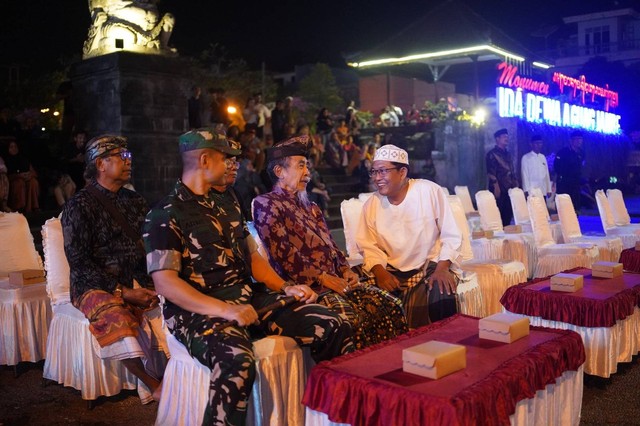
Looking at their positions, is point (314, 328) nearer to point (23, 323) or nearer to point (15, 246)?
point (23, 323)

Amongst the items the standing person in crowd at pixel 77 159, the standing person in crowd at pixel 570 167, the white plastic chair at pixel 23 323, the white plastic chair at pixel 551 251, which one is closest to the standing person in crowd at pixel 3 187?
the standing person in crowd at pixel 77 159

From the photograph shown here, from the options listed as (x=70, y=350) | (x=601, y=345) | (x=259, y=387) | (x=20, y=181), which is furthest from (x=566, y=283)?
(x=20, y=181)

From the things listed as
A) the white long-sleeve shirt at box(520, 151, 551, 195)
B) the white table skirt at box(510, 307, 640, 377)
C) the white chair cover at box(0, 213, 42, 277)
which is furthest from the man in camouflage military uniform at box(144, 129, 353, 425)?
the white long-sleeve shirt at box(520, 151, 551, 195)

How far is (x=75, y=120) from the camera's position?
11117 mm

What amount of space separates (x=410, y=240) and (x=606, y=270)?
1.76m

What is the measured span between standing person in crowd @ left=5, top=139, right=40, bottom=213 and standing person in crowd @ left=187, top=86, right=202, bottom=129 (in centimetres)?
394

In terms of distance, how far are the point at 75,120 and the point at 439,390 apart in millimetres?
9964

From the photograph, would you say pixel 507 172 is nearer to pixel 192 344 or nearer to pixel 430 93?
pixel 192 344

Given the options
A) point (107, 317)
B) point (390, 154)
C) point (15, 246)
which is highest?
point (390, 154)

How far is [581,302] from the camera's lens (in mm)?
4523

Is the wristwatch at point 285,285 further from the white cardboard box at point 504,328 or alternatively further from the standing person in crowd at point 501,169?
the standing person in crowd at point 501,169

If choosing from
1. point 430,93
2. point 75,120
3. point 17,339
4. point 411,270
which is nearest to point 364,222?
point 411,270

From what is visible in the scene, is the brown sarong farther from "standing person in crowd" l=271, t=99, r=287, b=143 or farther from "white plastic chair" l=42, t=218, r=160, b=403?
"standing person in crowd" l=271, t=99, r=287, b=143

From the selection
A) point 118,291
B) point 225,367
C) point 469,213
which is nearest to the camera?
point 225,367
